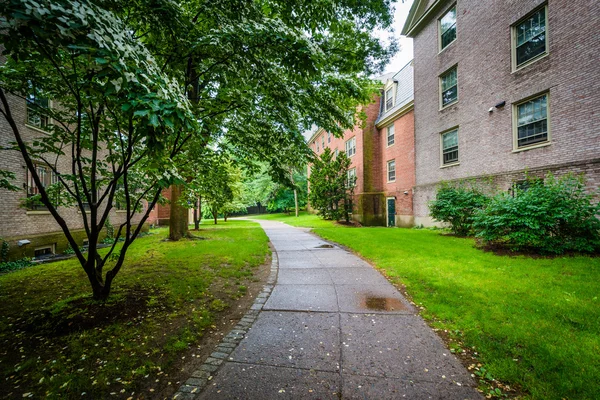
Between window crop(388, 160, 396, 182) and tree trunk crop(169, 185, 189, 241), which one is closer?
tree trunk crop(169, 185, 189, 241)

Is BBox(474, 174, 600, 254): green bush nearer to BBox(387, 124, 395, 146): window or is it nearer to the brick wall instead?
the brick wall

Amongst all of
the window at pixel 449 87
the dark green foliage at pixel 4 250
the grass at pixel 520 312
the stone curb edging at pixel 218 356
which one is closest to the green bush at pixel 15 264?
the dark green foliage at pixel 4 250

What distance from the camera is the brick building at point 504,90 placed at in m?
8.66

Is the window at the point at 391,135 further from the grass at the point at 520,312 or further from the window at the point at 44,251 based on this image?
the window at the point at 44,251

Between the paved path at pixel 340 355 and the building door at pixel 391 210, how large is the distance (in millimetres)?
15943

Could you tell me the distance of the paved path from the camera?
237cm

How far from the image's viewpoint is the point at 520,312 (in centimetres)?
369

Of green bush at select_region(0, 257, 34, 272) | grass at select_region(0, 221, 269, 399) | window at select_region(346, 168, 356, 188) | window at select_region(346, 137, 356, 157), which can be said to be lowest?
green bush at select_region(0, 257, 34, 272)

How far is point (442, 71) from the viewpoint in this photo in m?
14.5

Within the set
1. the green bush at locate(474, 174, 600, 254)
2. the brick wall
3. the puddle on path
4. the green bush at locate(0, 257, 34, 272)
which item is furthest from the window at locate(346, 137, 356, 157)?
the green bush at locate(0, 257, 34, 272)

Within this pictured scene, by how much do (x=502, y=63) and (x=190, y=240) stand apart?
16.0 meters

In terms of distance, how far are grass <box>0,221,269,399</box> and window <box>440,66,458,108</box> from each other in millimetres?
14479

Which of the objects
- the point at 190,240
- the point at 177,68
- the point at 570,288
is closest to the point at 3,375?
the point at 177,68

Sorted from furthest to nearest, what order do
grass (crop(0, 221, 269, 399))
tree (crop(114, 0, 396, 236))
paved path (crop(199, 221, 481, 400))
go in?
tree (crop(114, 0, 396, 236)) → grass (crop(0, 221, 269, 399)) → paved path (crop(199, 221, 481, 400))
